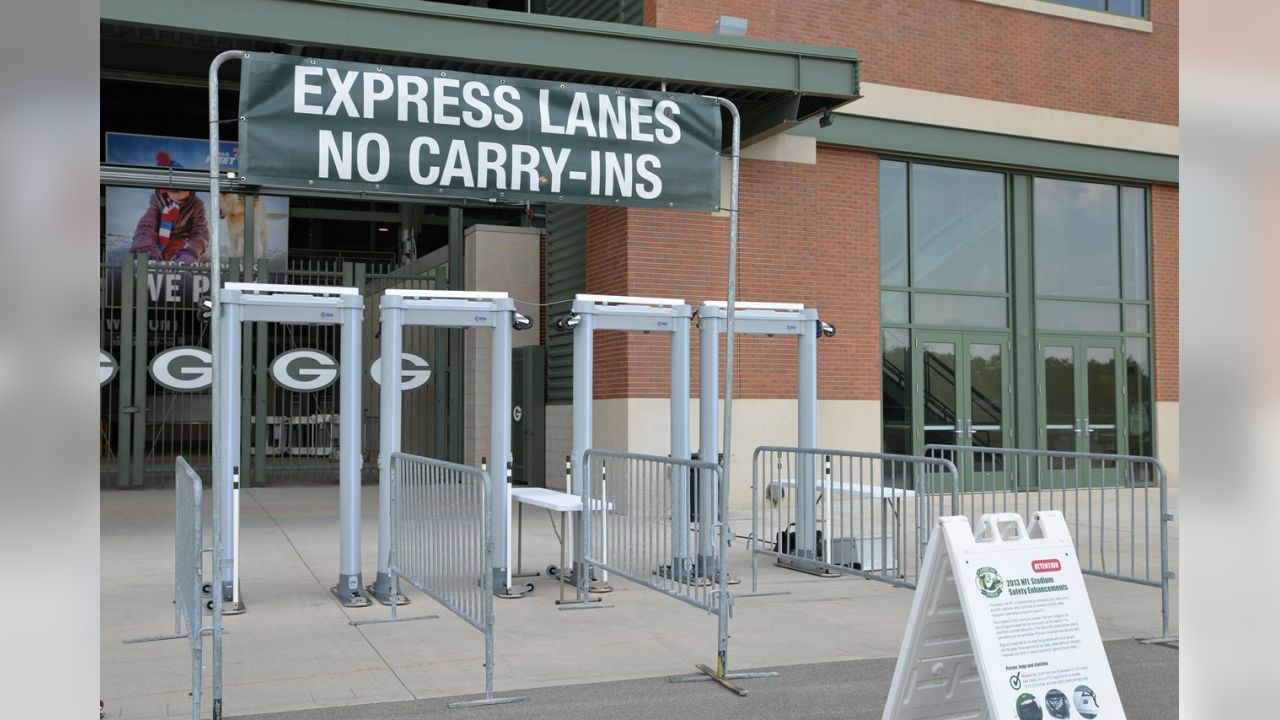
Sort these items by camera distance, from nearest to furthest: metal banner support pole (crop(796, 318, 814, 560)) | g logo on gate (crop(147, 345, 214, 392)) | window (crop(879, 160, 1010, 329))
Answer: metal banner support pole (crop(796, 318, 814, 560)) < g logo on gate (crop(147, 345, 214, 392)) < window (crop(879, 160, 1010, 329))

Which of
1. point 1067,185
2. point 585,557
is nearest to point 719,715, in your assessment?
point 585,557

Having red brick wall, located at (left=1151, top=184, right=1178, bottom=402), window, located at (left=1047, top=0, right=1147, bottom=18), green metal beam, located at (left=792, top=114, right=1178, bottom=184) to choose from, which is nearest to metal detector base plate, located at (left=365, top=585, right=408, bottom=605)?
green metal beam, located at (left=792, top=114, right=1178, bottom=184)

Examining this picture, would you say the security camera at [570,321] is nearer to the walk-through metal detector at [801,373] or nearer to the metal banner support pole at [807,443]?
the walk-through metal detector at [801,373]

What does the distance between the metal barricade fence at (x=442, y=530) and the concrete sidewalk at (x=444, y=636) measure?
369 millimetres

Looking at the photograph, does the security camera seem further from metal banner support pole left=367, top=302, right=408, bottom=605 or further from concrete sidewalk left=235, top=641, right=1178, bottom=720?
concrete sidewalk left=235, top=641, right=1178, bottom=720

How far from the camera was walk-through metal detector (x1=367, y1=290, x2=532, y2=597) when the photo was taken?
9.18 meters

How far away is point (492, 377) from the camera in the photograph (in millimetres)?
9172

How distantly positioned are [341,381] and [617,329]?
106 inches

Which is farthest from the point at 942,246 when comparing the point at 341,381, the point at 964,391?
the point at 341,381

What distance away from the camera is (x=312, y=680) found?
21.8 ft

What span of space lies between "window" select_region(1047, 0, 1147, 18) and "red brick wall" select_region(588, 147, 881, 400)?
5240 mm

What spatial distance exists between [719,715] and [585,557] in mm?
3338
